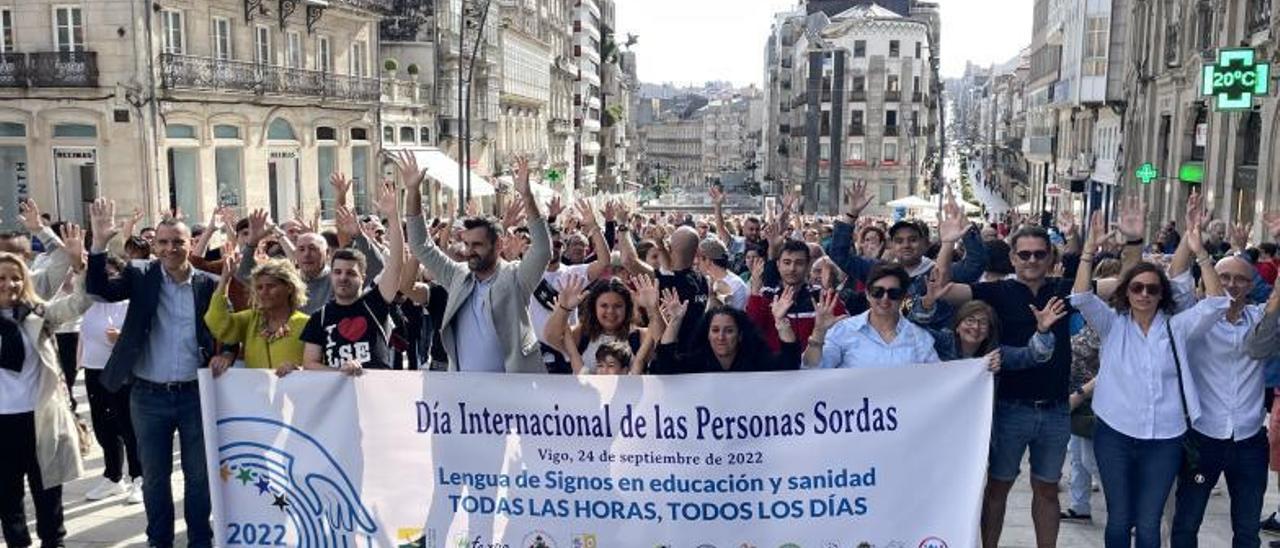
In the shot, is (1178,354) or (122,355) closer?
(1178,354)

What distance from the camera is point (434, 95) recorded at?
4388 cm

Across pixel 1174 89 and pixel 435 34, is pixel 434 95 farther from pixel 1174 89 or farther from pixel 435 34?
pixel 1174 89

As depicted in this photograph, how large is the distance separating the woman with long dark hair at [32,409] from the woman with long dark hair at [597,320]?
2.61 m

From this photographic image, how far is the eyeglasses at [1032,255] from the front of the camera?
6113 mm

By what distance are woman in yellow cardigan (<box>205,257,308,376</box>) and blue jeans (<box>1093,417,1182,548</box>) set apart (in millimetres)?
4139

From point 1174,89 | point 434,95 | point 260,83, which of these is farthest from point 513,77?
point 1174,89

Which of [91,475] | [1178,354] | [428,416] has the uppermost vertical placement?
[1178,354]

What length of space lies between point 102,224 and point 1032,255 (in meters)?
5.08

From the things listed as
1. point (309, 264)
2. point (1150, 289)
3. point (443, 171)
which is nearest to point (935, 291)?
point (1150, 289)

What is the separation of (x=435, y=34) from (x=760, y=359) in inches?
1555

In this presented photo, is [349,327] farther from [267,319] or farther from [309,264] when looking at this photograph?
[309,264]

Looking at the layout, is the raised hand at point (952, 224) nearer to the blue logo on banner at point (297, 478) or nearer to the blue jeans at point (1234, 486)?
the blue jeans at point (1234, 486)

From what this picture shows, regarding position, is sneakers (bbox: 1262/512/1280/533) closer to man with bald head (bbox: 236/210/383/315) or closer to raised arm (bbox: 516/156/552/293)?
raised arm (bbox: 516/156/552/293)

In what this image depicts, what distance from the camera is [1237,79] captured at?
21.0m
